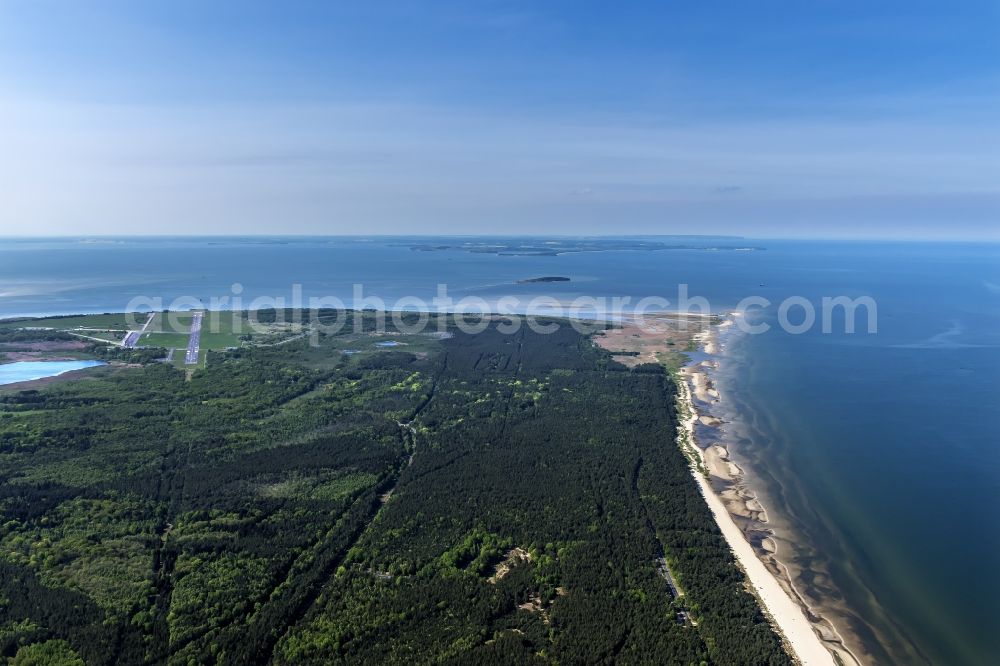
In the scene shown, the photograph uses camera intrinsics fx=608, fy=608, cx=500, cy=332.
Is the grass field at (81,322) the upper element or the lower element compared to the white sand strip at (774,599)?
upper

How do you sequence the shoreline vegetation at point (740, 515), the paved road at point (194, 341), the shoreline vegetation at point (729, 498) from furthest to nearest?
1. the paved road at point (194, 341)
2. the shoreline vegetation at point (729, 498)
3. the shoreline vegetation at point (740, 515)

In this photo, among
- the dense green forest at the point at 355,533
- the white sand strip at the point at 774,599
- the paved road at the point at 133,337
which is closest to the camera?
the dense green forest at the point at 355,533

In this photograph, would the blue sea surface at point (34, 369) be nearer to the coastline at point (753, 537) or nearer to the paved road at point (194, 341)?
the paved road at point (194, 341)

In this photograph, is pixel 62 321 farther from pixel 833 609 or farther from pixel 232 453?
pixel 833 609

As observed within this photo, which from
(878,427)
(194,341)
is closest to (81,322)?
(194,341)

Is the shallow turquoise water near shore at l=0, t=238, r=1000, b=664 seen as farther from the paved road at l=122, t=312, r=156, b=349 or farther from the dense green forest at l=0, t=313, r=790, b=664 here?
the paved road at l=122, t=312, r=156, b=349

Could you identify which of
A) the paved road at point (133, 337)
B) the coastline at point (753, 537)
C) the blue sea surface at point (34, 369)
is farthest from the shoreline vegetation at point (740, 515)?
the blue sea surface at point (34, 369)
